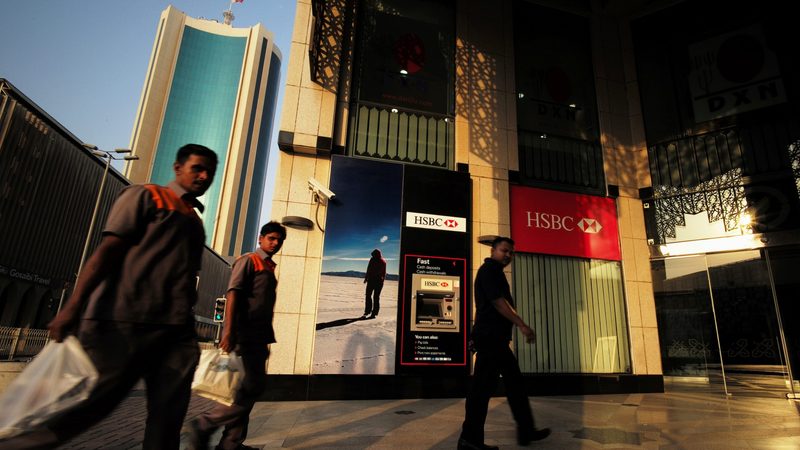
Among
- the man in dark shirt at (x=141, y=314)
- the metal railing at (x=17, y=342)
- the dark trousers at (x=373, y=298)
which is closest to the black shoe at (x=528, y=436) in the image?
the man in dark shirt at (x=141, y=314)

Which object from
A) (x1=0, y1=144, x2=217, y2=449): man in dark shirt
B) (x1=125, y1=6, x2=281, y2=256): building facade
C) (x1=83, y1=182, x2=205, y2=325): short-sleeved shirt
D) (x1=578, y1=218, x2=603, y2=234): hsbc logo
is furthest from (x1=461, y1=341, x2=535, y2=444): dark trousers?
(x1=125, y1=6, x2=281, y2=256): building facade

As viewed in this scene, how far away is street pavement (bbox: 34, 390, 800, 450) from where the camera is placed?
3.45m

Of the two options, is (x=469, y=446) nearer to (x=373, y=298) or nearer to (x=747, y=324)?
(x=373, y=298)

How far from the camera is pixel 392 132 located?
7637mm

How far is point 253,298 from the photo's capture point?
306 centimetres

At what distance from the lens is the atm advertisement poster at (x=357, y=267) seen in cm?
626

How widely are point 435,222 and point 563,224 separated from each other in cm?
278

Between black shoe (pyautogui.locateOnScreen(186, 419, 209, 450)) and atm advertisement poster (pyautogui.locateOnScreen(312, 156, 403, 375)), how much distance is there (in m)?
3.67

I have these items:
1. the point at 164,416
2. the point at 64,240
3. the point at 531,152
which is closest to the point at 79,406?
the point at 164,416

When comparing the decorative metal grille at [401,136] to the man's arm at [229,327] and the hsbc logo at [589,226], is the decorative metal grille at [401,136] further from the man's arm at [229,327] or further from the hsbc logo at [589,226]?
the man's arm at [229,327]

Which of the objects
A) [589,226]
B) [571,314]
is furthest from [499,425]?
[589,226]

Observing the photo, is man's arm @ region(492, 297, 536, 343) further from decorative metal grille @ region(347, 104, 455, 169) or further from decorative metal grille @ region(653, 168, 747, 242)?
decorative metal grille @ region(653, 168, 747, 242)

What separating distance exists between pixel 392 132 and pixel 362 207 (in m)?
1.72

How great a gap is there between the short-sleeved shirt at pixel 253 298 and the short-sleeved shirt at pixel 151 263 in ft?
3.34
